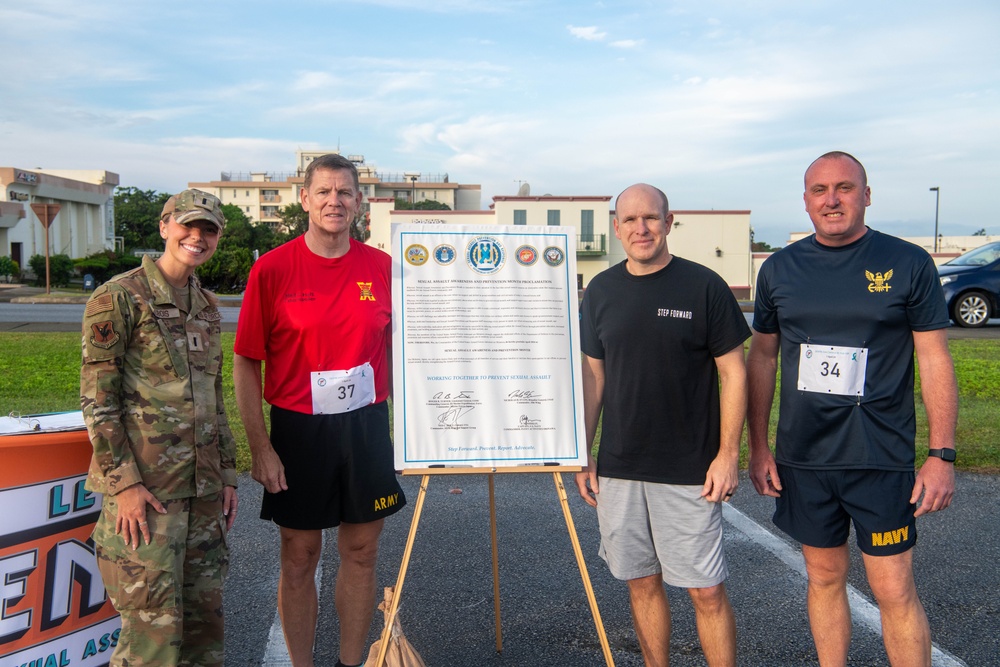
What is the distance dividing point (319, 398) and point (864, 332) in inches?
86.9

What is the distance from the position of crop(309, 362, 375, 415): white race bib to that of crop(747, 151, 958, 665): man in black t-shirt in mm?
1777

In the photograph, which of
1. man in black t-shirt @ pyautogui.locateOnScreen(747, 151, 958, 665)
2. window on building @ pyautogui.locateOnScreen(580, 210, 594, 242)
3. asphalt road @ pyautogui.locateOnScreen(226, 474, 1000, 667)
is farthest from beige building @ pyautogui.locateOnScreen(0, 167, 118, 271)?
man in black t-shirt @ pyautogui.locateOnScreen(747, 151, 958, 665)

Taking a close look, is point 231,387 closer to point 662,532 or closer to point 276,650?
→ point 276,650

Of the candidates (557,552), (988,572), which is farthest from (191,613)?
(988,572)

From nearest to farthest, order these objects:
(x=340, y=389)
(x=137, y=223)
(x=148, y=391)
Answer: (x=148, y=391)
(x=340, y=389)
(x=137, y=223)

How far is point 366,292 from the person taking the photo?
10.9 ft

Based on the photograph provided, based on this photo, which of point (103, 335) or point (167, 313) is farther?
point (167, 313)

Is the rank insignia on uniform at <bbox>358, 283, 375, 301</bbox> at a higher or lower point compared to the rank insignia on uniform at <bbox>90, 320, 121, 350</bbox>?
higher

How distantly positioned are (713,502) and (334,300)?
1.79 metres

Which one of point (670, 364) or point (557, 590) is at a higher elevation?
point (670, 364)

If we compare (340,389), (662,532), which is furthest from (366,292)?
(662,532)

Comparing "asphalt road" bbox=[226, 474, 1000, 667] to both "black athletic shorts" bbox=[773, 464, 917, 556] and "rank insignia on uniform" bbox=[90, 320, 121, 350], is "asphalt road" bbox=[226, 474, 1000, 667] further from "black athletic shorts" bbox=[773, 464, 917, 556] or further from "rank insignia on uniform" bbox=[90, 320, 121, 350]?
"rank insignia on uniform" bbox=[90, 320, 121, 350]

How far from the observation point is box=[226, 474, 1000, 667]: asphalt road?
141 inches

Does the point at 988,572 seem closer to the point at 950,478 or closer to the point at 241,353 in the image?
the point at 950,478
